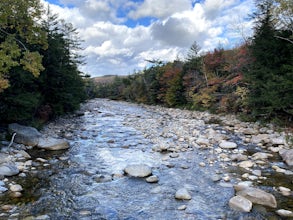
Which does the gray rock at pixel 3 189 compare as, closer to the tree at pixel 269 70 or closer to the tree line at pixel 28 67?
the tree line at pixel 28 67

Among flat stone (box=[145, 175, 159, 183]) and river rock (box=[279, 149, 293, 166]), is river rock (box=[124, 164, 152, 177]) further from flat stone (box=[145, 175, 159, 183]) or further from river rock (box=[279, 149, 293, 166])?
river rock (box=[279, 149, 293, 166])

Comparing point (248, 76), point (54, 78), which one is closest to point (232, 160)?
point (248, 76)

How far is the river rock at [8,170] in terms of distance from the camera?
6956mm

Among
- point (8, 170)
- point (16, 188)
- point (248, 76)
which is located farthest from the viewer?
point (248, 76)

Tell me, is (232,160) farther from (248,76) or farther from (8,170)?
(248,76)

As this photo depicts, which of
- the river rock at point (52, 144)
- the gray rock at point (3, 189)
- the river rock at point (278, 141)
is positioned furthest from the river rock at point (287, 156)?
the river rock at point (52, 144)

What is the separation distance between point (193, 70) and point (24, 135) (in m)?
21.9

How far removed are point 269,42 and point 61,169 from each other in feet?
43.5

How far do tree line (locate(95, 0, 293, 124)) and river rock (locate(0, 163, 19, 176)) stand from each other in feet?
40.6

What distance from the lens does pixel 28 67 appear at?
824 cm

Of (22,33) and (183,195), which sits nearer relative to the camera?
(183,195)

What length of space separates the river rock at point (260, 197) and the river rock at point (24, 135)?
349 inches

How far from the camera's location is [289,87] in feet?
39.1

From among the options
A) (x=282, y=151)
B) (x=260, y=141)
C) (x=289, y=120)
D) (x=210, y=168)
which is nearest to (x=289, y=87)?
(x=289, y=120)
